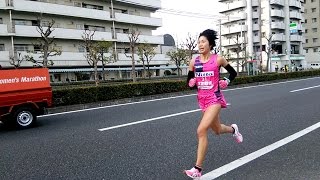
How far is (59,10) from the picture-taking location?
32656 millimetres

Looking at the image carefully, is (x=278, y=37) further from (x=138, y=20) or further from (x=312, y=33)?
(x=138, y=20)

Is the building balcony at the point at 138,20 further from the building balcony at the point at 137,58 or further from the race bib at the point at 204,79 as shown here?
the race bib at the point at 204,79

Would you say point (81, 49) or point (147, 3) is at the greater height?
point (147, 3)

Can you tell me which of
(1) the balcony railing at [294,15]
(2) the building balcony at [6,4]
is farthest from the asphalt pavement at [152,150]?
(1) the balcony railing at [294,15]

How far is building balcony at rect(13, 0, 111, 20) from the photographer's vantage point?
2977 centimetres

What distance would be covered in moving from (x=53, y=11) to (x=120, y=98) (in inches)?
906

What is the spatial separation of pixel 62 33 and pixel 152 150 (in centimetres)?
3092

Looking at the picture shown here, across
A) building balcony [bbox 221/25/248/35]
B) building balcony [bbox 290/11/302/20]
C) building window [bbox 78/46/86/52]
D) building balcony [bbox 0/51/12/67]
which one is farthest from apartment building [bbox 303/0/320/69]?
building balcony [bbox 0/51/12/67]

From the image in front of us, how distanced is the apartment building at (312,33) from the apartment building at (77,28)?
43.5 metres

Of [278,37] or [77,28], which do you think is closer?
[77,28]

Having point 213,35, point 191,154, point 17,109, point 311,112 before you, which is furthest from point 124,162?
point 311,112

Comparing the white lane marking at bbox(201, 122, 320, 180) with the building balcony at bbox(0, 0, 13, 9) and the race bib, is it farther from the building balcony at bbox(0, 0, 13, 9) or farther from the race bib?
the building balcony at bbox(0, 0, 13, 9)

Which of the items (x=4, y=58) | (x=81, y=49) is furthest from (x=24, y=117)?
(x=81, y=49)

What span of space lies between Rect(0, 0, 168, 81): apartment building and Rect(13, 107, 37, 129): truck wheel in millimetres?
24283
